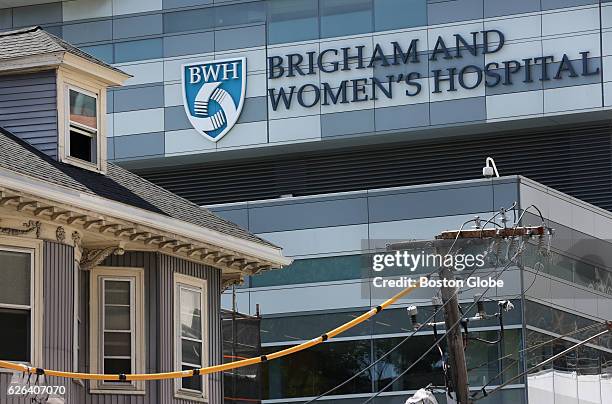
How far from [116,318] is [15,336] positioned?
3.19 m

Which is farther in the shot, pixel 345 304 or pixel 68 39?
pixel 68 39

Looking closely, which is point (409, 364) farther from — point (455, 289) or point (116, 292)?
point (455, 289)

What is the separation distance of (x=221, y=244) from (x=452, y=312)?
5497 millimetres

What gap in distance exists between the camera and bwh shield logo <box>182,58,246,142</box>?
64.1m

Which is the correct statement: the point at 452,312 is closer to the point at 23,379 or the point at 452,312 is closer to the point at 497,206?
the point at 23,379

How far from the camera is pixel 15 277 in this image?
28.3 m

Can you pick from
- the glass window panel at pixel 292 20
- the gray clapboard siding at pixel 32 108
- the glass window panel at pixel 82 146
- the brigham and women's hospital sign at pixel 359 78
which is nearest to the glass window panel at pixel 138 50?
the brigham and women's hospital sign at pixel 359 78

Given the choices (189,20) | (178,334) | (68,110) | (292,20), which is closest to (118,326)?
(178,334)

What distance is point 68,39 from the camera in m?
67.1

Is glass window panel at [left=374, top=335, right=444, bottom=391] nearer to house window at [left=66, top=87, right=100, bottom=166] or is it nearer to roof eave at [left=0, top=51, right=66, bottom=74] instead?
house window at [left=66, top=87, right=100, bottom=166]

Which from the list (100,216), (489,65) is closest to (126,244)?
(100,216)

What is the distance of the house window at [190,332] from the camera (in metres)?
31.8

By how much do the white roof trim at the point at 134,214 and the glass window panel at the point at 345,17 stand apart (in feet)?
97.0

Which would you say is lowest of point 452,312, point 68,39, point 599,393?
point 599,393
